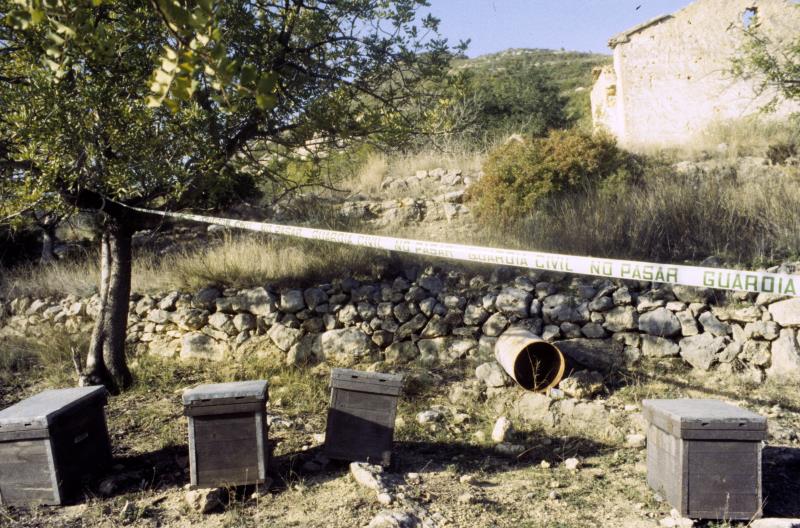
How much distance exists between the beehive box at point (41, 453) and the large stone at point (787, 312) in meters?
6.30

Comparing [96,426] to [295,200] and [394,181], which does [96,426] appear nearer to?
[295,200]

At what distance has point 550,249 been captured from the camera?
748 cm

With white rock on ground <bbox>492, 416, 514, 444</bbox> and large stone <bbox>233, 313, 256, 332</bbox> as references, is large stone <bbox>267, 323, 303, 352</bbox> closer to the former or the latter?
large stone <bbox>233, 313, 256, 332</bbox>

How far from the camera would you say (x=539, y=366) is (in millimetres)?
6133

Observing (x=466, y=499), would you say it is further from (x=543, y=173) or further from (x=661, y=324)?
(x=543, y=173)

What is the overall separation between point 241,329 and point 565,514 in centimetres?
460

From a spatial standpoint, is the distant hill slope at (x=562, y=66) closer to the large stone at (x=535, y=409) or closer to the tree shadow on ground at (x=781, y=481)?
the large stone at (x=535, y=409)

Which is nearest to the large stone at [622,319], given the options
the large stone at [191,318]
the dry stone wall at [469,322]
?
the dry stone wall at [469,322]

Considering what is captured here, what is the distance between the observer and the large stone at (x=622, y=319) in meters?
6.27

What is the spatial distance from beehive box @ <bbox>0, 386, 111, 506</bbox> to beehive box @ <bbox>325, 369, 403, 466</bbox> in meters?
1.80

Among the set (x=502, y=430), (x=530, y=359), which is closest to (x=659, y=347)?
(x=530, y=359)

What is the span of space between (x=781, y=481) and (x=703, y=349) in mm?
2002

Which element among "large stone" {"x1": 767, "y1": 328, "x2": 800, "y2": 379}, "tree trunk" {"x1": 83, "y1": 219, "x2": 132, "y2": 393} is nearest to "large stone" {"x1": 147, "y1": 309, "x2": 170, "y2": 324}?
"tree trunk" {"x1": 83, "y1": 219, "x2": 132, "y2": 393}

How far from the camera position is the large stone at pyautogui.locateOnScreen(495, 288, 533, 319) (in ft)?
21.5
